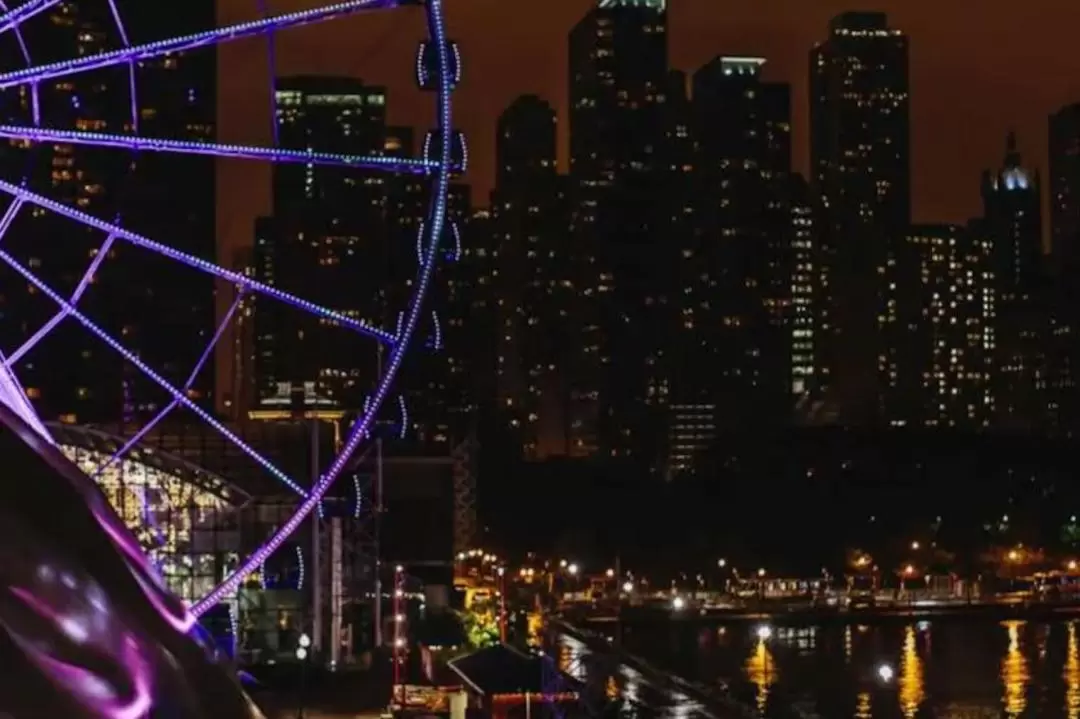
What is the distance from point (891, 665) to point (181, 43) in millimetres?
36433

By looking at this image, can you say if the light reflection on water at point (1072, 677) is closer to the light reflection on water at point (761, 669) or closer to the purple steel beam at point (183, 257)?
the light reflection on water at point (761, 669)

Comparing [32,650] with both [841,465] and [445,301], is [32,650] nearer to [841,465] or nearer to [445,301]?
[445,301]

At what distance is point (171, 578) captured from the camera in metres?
32.9

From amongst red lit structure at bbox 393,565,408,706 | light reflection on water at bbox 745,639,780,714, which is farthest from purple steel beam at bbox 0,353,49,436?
light reflection on water at bbox 745,639,780,714

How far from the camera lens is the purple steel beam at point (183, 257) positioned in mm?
13211

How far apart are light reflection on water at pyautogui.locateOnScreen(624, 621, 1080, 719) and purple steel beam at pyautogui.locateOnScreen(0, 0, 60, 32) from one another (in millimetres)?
21344

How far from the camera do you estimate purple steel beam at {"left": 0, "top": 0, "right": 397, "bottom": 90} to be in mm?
12758

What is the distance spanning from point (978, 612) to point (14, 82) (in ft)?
181

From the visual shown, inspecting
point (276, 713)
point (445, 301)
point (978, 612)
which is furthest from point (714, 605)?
point (445, 301)

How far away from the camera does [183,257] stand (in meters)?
14.3

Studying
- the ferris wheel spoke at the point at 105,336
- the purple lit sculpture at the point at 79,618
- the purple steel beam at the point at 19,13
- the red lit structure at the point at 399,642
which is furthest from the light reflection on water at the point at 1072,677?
the purple lit sculpture at the point at 79,618

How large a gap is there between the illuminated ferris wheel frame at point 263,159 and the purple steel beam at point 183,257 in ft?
0.04

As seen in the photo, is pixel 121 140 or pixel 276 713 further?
pixel 276 713

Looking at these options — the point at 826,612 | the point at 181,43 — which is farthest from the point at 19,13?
the point at 826,612
